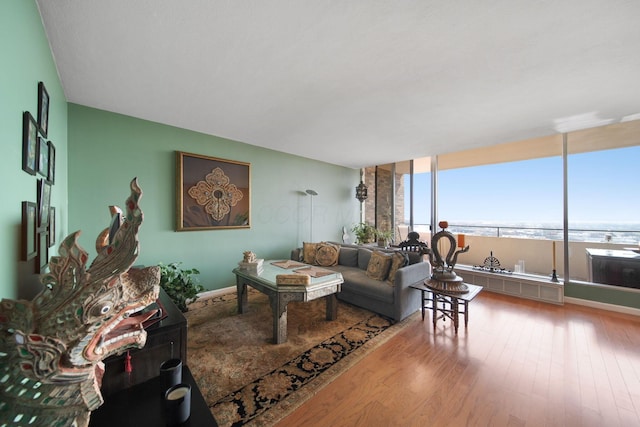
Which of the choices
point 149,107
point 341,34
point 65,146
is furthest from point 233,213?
point 341,34

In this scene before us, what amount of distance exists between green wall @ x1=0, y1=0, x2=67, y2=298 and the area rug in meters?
1.33

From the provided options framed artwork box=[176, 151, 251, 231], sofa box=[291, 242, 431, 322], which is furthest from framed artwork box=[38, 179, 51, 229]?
sofa box=[291, 242, 431, 322]

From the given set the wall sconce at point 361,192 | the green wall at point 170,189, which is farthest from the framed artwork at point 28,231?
the wall sconce at point 361,192

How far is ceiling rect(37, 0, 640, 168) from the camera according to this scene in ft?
4.75

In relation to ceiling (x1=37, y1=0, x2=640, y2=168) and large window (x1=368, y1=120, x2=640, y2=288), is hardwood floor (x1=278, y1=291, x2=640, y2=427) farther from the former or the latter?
ceiling (x1=37, y1=0, x2=640, y2=168)

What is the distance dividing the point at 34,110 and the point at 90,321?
1466 millimetres

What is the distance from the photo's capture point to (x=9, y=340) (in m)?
0.57

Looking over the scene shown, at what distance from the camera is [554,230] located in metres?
4.35

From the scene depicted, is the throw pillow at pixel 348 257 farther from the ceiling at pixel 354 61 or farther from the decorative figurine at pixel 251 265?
the ceiling at pixel 354 61

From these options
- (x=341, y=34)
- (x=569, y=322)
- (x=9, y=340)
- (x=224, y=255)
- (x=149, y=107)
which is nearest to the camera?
(x=9, y=340)

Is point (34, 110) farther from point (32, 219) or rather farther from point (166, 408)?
point (166, 408)

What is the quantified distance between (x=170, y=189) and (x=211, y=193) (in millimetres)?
536

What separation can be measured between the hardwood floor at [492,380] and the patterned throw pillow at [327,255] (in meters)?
1.51

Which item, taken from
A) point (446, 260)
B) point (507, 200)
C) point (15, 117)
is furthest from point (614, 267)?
point (15, 117)
